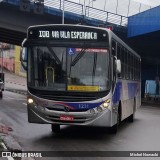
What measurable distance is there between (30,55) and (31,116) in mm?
1707

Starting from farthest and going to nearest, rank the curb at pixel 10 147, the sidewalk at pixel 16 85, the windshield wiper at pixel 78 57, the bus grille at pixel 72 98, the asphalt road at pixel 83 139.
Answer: the sidewalk at pixel 16 85 < the windshield wiper at pixel 78 57 < the bus grille at pixel 72 98 < the asphalt road at pixel 83 139 < the curb at pixel 10 147

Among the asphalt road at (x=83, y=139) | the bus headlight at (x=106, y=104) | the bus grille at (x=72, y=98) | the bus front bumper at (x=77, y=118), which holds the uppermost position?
the bus grille at (x=72, y=98)

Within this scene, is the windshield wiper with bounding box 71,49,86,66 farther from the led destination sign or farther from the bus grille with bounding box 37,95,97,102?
the bus grille with bounding box 37,95,97,102

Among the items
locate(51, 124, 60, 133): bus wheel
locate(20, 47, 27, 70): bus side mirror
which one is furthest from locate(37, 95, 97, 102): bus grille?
locate(51, 124, 60, 133): bus wheel

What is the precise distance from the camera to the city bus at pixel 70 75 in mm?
12227

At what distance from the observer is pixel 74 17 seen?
4394cm

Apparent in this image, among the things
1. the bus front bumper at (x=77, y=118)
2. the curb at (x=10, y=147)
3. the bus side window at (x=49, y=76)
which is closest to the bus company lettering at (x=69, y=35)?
the bus side window at (x=49, y=76)

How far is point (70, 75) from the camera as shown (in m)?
12.4

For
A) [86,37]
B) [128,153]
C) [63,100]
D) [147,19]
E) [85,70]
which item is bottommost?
[128,153]

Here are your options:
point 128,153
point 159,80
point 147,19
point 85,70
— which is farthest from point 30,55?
point 159,80

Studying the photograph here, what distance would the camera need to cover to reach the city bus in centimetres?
1223

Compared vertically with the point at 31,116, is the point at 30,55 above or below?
above

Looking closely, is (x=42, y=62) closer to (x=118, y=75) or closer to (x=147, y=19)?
(x=118, y=75)

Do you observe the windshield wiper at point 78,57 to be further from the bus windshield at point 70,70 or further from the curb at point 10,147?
the curb at point 10,147
